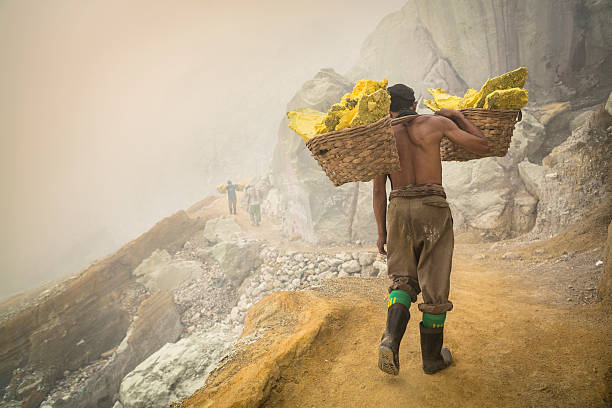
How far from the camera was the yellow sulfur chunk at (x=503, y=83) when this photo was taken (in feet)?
6.08

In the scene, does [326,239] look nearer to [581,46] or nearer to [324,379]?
[324,379]

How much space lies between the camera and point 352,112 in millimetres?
1554

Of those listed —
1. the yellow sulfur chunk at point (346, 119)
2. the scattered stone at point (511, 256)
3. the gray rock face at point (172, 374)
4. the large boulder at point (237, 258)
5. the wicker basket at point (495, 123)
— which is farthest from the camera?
the large boulder at point (237, 258)

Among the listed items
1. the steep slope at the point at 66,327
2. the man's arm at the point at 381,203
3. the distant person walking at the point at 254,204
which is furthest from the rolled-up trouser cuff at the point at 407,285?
the distant person walking at the point at 254,204

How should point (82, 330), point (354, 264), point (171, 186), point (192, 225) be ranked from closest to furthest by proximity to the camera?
1. point (354, 264)
2. point (82, 330)
3. point (192, 225)
4. point (171, 186)

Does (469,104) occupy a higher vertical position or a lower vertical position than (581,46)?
lower

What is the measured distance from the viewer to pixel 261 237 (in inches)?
496

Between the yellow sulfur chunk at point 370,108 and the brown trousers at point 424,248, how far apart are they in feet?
2.00

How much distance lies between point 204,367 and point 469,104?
4.01 m

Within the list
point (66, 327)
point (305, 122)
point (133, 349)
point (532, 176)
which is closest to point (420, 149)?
point (305, 122)

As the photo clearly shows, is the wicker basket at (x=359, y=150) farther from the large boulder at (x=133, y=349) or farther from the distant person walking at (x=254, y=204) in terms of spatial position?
the distant person walking at (x=254, y=204)

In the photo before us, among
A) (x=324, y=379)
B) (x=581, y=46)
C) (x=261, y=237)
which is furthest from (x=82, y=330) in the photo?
(x=581, y=46)

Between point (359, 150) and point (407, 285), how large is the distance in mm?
933

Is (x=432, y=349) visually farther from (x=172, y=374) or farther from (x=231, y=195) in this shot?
(x=231, y=195)
